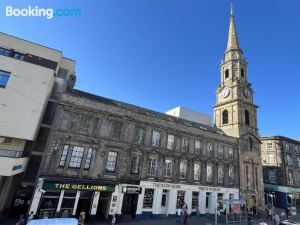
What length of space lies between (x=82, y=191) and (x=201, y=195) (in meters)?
15.9

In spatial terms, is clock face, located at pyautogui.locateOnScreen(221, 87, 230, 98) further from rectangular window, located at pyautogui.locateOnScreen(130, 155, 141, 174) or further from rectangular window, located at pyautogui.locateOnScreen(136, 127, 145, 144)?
rectangular window, located at pyautogui.locateOnScreen(130, 155, 141, 174)

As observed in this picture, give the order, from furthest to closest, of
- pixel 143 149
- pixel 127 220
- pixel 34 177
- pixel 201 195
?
pixel 201 195
pixel 143 149
pixel 127 220
pixel 34 177

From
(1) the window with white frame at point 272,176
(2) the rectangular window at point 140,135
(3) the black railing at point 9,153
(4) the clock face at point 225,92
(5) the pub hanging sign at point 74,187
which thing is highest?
(4) the clock face at point 225,92

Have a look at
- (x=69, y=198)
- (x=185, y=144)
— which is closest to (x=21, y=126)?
(x=69, y=198)

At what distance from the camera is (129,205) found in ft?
78.5

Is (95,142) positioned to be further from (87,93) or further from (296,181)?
(296,181)

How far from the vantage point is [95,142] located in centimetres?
2291

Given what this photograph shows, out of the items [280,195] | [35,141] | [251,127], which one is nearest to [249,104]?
[251,127]

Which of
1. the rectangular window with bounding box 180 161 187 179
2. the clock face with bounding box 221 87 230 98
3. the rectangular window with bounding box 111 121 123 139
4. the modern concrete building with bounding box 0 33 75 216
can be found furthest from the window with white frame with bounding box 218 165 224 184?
the modern concrete building with bounding box 0 33 75 216

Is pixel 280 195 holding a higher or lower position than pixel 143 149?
lower

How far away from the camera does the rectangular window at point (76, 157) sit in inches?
852

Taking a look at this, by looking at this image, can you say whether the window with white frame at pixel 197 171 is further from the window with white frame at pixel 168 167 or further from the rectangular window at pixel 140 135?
the rectangular window at pixel 140 135

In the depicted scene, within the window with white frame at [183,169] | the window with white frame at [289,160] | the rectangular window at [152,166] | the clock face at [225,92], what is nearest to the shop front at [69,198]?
the rectangular window at [152,166]

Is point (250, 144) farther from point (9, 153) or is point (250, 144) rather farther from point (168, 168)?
point (9, 153)
